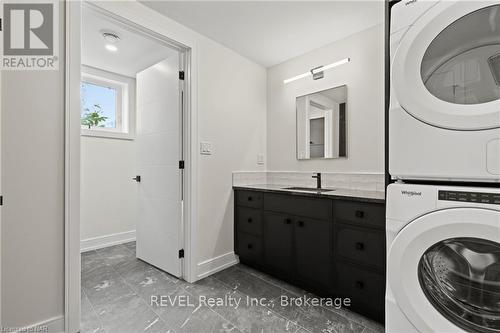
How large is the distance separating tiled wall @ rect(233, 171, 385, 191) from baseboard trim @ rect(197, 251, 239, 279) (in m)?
0.75

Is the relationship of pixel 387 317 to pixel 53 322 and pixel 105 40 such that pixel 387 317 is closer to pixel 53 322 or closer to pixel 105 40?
pixel 53 322

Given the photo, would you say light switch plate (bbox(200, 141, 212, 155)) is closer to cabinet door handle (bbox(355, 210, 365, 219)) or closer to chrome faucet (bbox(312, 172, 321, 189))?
chrome faucet (bbox(312, 172, 321, 189))

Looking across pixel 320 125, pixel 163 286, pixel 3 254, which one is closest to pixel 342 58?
pixel 320 125

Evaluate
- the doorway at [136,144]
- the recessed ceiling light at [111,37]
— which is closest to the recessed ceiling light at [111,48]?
the doorway at [136,144]

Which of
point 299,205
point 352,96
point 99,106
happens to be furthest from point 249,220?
point 99,106

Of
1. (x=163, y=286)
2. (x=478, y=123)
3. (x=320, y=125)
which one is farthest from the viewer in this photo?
(x=320, y=125)

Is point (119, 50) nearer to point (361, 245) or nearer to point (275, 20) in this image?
point (275, 20)

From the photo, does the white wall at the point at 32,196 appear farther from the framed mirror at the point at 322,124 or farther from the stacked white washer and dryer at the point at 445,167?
the framed mirror at the point at 322,124

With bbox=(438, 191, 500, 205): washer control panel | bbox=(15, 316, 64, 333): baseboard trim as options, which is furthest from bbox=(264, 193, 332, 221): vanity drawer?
bbox=(15, 316, 64, 333): baseboard trim

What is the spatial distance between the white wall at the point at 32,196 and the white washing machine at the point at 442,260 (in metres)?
1.84

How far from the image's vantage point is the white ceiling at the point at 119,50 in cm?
227

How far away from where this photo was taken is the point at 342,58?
7.86 feet

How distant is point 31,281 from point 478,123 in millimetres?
2283

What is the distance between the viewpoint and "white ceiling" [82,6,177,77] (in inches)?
89.2
